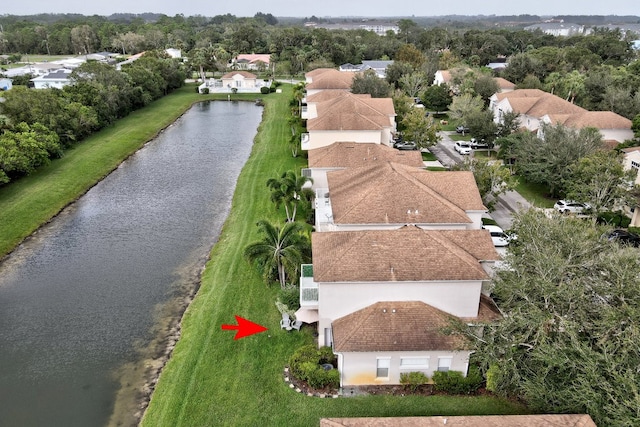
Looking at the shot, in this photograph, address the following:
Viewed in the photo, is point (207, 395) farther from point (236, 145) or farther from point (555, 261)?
point (236, 145)

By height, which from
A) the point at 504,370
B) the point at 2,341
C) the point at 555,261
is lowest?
the point at 2,341

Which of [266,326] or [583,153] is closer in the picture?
[266,326]

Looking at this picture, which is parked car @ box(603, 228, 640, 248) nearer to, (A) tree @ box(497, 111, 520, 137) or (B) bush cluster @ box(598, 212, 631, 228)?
(B) bush cluster @ box(598, 212, 631, 228)

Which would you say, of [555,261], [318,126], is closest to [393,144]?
[318,126]

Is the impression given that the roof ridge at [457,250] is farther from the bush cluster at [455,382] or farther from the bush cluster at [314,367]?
the bush cluster at [314,367]

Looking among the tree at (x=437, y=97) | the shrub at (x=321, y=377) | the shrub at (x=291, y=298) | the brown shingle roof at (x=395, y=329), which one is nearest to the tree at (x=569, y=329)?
the brown shingle roof at (x=395, y=329)

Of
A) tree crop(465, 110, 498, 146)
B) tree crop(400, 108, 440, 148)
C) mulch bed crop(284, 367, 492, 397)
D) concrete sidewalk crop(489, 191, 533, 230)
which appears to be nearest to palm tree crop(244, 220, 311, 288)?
mulch bed crop(284, 367, 492, 397)

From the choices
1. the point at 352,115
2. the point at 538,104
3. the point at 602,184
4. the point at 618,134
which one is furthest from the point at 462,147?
the point at 602,184
